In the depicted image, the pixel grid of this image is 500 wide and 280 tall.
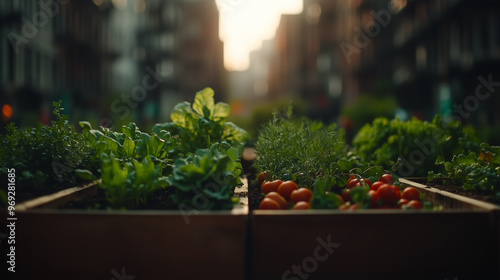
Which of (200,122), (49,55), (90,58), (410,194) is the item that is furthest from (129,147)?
(90,58)

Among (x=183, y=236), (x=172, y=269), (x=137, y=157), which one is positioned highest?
(x=137, y=157)

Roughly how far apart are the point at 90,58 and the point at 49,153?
25.5 m

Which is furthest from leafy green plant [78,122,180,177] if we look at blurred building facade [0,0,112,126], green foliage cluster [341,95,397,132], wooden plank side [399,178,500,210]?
blurred building facade [0,0,112,126]

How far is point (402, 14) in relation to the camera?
25000 mm

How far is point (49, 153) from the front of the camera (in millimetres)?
2627

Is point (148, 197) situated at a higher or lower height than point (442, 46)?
lower

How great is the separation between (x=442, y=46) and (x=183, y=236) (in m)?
20.3

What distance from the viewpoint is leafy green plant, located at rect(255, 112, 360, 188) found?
9.39 feet

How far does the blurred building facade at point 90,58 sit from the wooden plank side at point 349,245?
4.02m

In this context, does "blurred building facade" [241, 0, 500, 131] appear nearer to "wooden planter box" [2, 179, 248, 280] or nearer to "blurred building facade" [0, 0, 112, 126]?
"wooden planter box" [2, 179, 248, 280]

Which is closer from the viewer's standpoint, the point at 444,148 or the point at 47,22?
the point at 444,148

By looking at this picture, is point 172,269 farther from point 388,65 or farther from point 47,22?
point 388,65

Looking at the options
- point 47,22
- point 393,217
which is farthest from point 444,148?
point 47,22

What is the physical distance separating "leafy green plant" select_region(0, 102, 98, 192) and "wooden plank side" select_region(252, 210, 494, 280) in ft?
4.33
